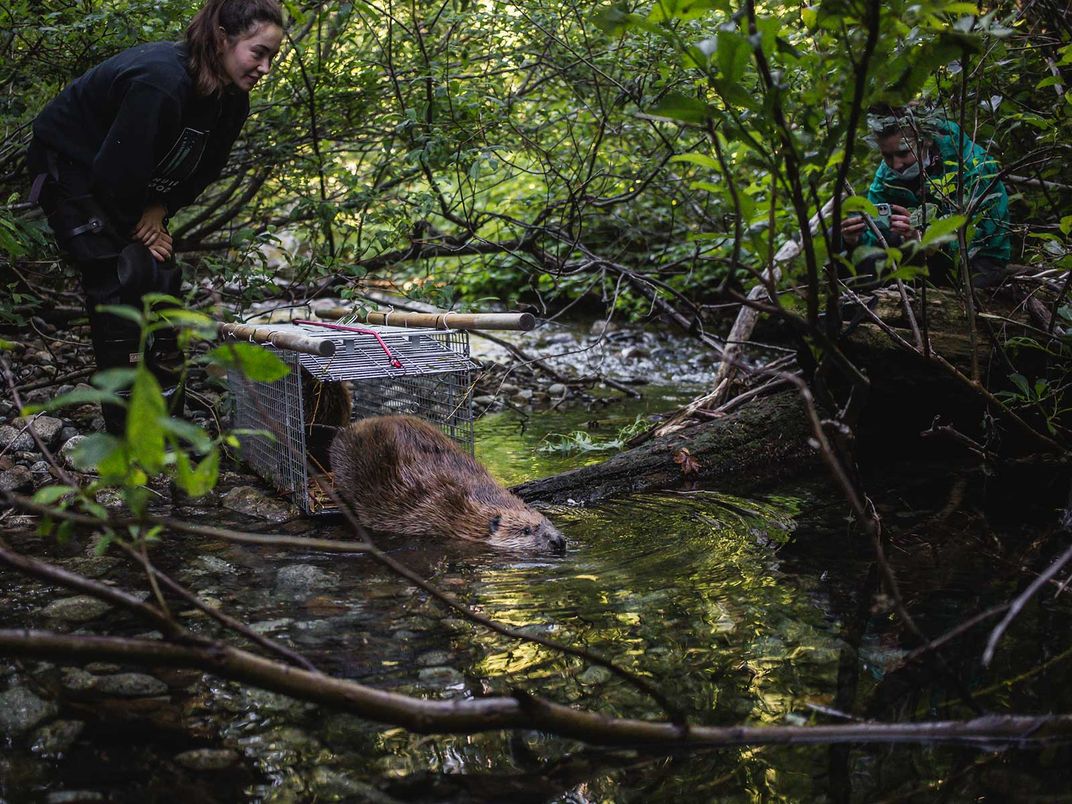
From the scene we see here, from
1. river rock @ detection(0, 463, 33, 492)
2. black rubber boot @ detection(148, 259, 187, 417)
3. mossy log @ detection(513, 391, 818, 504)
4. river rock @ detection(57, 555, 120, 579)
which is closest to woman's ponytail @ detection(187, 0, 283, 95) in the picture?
black rubber boot @ detection(148, 259, 187, 417)

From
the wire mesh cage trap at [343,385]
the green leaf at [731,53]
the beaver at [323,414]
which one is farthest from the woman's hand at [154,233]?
the green leaf at [731,53]

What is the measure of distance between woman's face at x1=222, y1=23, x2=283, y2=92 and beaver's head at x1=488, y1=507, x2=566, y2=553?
2333 mm

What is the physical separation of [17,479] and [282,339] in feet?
6.31

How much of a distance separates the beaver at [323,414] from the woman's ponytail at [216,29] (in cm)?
169

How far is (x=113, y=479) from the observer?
1.74 m

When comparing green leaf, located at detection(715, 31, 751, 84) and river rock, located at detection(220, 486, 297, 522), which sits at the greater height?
green leaf, located at detection(715, 31, 751, 84)

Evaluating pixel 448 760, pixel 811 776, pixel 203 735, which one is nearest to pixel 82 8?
pixel 203 735

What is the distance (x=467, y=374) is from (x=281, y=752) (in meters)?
2.81

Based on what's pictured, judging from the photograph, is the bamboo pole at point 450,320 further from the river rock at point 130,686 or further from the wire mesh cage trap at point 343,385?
the river rock at point 130,686

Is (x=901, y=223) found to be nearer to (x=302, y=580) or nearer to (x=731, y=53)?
(x=731, y=53)

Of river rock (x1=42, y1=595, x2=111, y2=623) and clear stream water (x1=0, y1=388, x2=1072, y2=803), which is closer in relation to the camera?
clear stream water (x1=0, y1=388, x2=1072, y2=803)

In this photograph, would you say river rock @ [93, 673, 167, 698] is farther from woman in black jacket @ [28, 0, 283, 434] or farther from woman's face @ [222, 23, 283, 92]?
woman's face @ [222, 23, 283, 92]

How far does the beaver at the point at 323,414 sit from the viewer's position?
5.20 meters

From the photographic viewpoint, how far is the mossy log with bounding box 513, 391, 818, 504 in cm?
489
